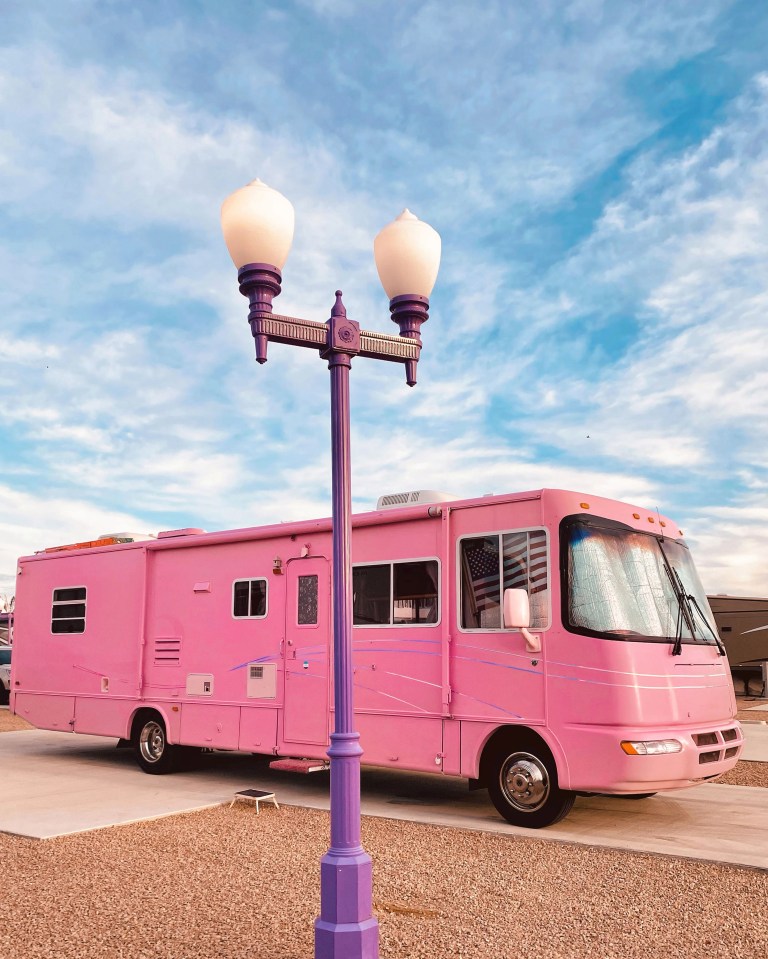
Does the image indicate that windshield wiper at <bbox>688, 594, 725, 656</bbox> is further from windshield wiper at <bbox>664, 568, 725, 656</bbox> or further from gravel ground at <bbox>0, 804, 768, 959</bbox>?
gravel ground at <bbox>0, 804, 768, 959</bbox>

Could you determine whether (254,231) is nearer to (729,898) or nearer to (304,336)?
(304,336)

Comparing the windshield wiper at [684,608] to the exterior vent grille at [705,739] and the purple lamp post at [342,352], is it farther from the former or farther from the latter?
the purple lamp post at [342,352]

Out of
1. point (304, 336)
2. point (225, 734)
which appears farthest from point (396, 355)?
point (225, 734)

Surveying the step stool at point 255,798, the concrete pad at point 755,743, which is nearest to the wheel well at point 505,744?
the step stool at point 255,798

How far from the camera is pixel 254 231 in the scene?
504 centimetres

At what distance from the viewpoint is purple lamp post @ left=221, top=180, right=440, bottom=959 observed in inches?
175

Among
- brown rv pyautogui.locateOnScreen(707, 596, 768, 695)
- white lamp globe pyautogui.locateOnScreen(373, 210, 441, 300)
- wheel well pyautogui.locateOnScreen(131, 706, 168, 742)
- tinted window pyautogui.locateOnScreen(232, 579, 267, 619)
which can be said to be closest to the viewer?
white lamp globe pyautogui.locateOnScreen(373, 210, 441, 300)

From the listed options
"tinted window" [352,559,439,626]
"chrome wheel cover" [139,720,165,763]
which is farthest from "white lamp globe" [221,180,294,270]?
"chrome wheel cover" [139,720,165,763]

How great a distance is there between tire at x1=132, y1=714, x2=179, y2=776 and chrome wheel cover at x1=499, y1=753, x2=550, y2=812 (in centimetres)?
482

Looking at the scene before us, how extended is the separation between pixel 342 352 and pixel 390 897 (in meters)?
3.39

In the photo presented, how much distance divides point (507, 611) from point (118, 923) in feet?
12.2

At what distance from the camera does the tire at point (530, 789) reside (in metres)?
7.77

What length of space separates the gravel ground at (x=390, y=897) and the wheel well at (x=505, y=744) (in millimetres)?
659

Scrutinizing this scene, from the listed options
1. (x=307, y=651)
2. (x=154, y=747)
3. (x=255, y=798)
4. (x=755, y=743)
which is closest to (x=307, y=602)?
(x=307, y=651)
